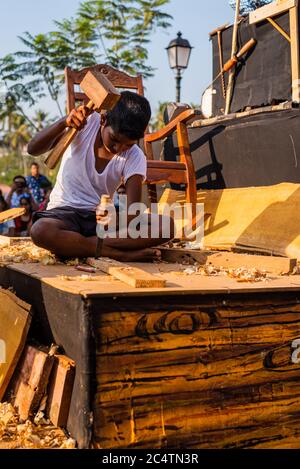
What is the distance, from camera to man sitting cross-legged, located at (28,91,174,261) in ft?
9.45

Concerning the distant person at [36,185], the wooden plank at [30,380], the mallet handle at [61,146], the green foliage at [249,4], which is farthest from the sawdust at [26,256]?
the distant person at [36,185]

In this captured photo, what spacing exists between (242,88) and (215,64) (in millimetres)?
570

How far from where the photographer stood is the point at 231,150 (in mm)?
4555

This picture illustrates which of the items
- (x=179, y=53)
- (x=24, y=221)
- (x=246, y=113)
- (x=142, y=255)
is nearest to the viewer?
(x=142, y=255)

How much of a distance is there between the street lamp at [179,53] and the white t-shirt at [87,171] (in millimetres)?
5987

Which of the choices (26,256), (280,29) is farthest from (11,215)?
(280,29)

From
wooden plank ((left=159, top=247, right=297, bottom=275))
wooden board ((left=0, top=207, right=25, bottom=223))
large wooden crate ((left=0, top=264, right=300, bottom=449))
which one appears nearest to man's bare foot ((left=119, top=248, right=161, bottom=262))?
wooden plank ((left=159, top=247, right=297, bottom=275))

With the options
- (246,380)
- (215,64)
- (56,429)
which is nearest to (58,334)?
(56,429)

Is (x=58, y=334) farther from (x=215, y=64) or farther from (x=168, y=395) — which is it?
(x=215, y=64)

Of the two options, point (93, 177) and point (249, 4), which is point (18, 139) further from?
point (93, 177)

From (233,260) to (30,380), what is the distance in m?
1.21

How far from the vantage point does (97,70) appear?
4.86 metres

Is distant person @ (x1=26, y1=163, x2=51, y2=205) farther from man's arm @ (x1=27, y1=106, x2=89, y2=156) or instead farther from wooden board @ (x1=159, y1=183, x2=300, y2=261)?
man's arm @ (x1=27, y1=106, x2=89, y2=156)

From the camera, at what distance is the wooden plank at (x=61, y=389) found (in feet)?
6.36
